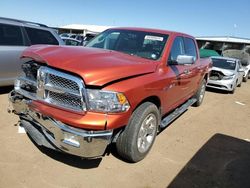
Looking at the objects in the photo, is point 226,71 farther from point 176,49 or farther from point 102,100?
point 102,100

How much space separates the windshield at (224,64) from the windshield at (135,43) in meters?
7.80

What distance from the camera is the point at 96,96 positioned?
346cm

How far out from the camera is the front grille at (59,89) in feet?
11.4

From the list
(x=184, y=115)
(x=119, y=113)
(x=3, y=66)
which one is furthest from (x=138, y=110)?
(x=3, y=66)

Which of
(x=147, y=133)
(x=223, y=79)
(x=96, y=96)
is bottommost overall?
(x=223, y=79)

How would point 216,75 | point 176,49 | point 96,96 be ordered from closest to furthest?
point 96,96
point 176,49
point 216,75

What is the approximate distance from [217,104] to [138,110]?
5925 millimetres

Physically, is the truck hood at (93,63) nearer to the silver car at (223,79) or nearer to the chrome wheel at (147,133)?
the chrome wheel at (147,133)

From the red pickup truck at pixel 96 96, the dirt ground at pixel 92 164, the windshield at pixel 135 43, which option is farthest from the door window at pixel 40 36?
the red pickup truck at pixel 96 96

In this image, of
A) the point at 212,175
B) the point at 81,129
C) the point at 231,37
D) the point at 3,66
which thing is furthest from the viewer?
the point at 231,37

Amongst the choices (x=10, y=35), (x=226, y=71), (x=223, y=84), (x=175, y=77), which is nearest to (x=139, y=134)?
(x=175, y=77)

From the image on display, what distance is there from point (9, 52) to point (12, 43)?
0.32 meters

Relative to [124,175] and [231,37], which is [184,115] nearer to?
[124,175]

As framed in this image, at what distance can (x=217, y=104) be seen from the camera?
926 centimetres
